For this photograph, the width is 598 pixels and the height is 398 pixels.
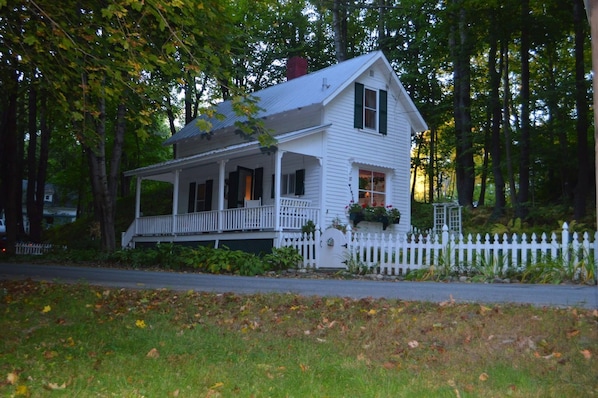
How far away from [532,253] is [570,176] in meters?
13.5

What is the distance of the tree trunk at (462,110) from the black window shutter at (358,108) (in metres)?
6.05

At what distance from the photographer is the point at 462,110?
85.3ft

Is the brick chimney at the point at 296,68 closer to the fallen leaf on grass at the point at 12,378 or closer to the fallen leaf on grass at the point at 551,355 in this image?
the fallen leaf on grass at the point at 551,355

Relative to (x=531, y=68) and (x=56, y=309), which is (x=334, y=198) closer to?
(x=56, y=309)

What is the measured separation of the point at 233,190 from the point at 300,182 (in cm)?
295

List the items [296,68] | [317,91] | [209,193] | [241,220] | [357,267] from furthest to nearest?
[296,68], [209,193], [317,91], [241,220], [357,267]

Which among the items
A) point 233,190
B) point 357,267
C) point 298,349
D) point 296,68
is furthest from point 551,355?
point 296,68

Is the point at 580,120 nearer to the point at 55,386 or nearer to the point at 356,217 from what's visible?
the point at 356,217

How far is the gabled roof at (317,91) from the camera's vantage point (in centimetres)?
1969

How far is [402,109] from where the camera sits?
880 inches

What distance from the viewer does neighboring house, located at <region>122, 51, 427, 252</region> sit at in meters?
18.7

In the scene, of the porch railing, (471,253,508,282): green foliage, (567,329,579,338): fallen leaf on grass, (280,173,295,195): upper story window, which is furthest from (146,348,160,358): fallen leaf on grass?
(280,173,295,195): upper story window

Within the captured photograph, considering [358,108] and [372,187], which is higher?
[358,108]

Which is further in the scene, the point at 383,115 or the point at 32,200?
the point at 32,200
